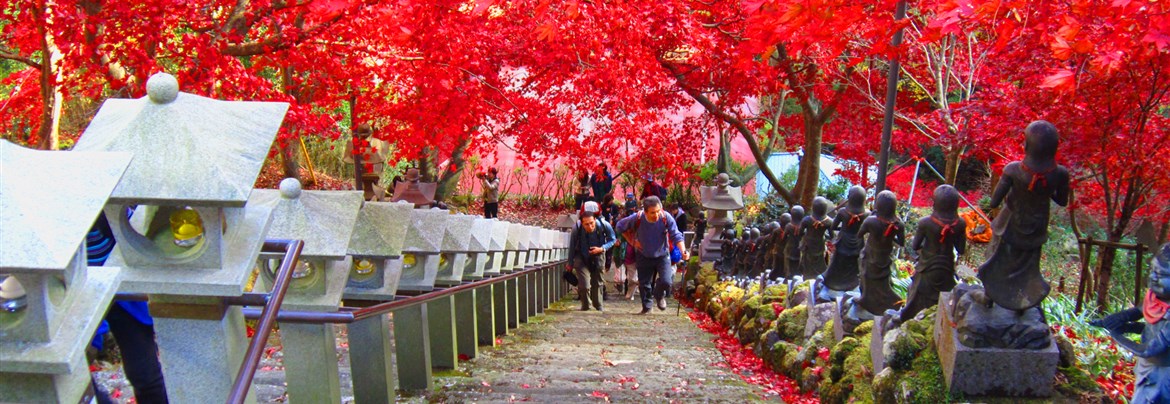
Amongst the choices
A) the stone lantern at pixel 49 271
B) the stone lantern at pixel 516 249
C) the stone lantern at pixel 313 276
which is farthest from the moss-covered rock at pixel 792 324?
the stone lantern at pixel 49 271

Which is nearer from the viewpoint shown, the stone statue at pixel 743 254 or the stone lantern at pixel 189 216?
the stone lantern at pixel 189 216

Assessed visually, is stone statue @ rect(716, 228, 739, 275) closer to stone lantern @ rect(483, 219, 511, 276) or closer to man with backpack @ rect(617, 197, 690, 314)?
man with backpack @ rect(617, 197, 690, 314)

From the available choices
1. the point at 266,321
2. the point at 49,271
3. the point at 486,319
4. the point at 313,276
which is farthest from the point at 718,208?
the point at 49,271

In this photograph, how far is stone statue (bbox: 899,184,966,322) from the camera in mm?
4855

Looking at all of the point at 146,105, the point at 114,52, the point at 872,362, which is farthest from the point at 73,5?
the point at 872,362

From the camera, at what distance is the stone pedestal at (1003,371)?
158 inches

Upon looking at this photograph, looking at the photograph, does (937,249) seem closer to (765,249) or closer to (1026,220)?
(1026,220)

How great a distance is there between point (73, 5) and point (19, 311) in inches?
187

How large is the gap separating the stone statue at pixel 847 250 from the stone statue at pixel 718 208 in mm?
10350

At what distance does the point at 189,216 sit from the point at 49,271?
103 cm

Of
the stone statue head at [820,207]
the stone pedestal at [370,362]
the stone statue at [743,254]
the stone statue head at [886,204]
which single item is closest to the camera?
the stone pedestal at [370,362]

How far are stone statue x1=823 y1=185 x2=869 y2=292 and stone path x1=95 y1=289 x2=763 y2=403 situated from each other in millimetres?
1127

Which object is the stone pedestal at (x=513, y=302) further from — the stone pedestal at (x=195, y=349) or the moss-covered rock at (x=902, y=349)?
the stone pedestal at (x=195, y=349)

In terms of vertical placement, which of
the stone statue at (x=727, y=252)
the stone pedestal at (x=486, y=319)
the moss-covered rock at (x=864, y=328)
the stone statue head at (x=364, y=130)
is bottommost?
the stone statue at (x=727, y=252)
